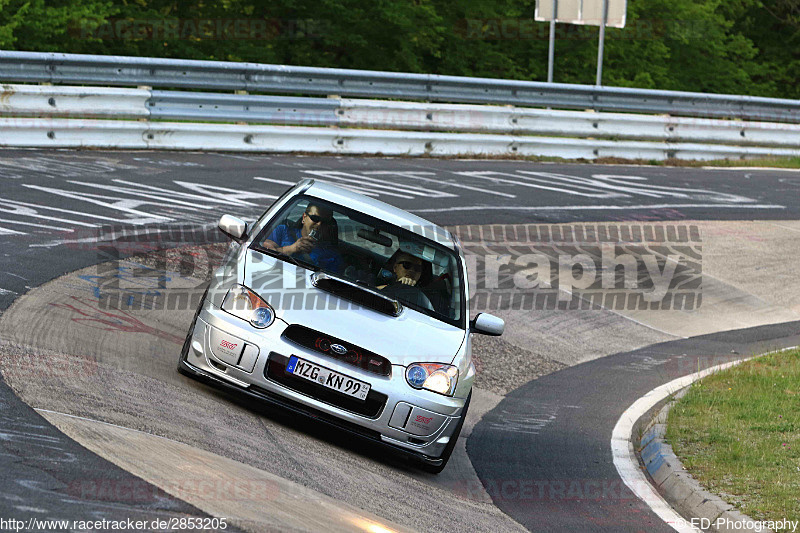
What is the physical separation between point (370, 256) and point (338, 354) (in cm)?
171

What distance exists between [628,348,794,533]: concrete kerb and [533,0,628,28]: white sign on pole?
1659 cm

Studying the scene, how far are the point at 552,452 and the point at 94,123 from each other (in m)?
10.7

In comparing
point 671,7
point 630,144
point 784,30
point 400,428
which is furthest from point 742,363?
point 784,30

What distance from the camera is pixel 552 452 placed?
8.24 m

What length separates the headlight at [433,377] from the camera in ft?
22.0

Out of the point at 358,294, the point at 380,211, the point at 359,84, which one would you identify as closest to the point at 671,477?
the point at 358,294

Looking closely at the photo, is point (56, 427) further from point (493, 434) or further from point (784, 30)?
point (784, 30)

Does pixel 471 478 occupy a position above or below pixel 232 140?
below

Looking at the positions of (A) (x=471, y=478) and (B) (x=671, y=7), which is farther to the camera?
(B) (x=671, y=7)

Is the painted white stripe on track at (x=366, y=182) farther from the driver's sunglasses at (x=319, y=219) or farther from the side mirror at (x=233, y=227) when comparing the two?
the side mirror at (x=233, y=227)

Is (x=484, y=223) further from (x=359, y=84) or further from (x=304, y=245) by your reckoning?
(x=304, y=245)

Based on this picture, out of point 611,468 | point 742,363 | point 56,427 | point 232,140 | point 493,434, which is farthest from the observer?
point 232,140

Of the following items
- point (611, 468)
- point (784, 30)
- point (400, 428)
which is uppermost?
point (784, 30)

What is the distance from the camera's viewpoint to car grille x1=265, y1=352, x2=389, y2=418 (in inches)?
259
